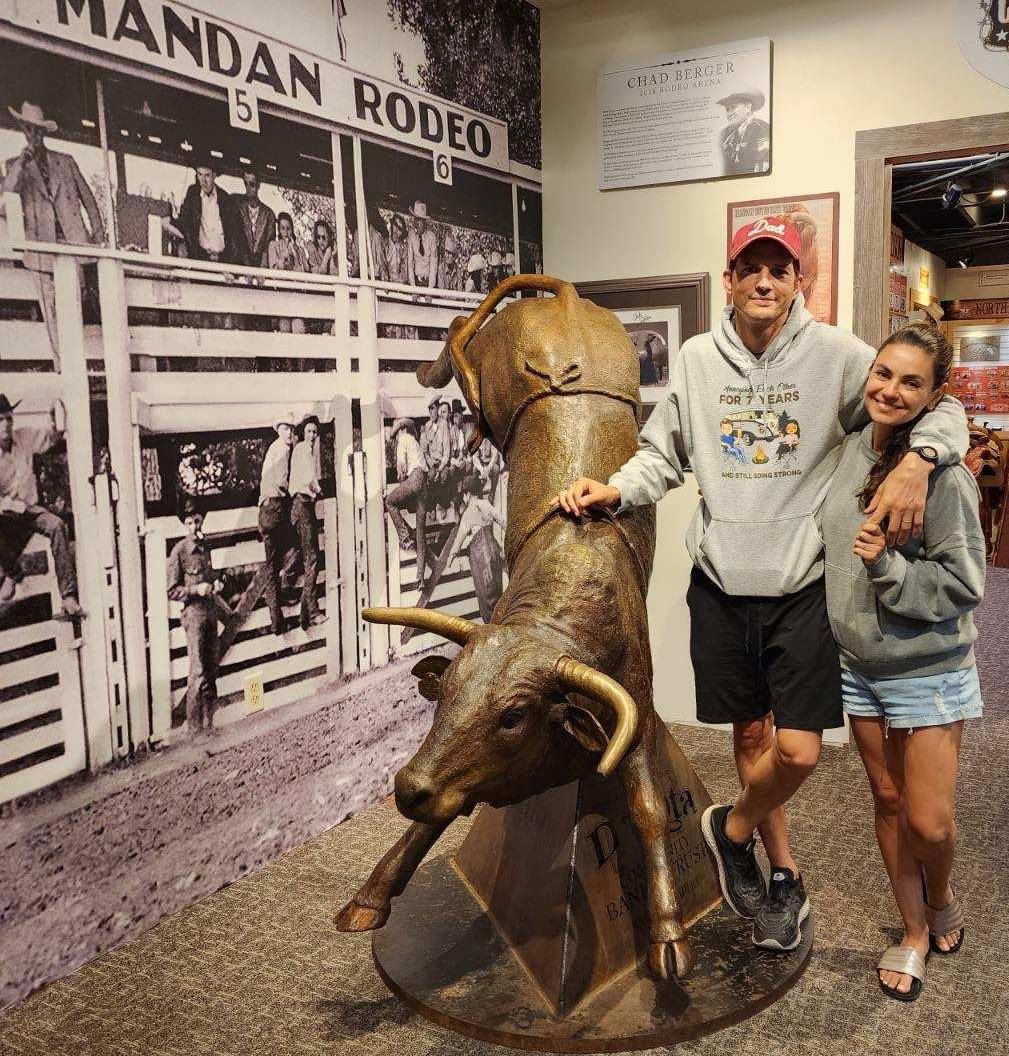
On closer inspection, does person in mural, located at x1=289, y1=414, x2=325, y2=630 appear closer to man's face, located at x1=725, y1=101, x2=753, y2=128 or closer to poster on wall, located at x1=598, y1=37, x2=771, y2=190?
poster on wall, located at x1=598, y1=37, x2=771, y2=190

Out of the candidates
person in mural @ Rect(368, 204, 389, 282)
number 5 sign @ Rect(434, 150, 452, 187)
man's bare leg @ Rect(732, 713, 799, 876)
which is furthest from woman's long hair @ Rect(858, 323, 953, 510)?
number 5 sign @ Rect(434, 150, 452, 187)

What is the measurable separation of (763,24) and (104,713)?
355 cm

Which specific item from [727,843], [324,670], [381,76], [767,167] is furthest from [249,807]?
[767,167]

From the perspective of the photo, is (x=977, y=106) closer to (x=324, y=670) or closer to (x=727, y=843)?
(x=727, y=843)

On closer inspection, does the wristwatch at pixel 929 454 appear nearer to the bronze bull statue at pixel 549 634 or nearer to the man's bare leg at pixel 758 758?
the bronze bull statue at pixel 549 634

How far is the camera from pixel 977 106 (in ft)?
12.1

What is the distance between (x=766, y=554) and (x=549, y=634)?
1.93 ft

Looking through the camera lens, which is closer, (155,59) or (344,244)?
(155,59)

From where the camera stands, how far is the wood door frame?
3697 mm

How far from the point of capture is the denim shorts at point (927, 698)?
228 cm

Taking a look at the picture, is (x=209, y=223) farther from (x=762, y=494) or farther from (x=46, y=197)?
(x=762, y=494)

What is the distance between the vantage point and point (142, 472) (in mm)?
2830

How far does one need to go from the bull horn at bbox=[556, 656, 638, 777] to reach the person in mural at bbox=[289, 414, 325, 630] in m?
1.59

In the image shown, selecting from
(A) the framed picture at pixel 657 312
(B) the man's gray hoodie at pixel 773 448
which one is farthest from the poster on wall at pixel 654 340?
(B) the man's gray hoodie at pixel 773 448
